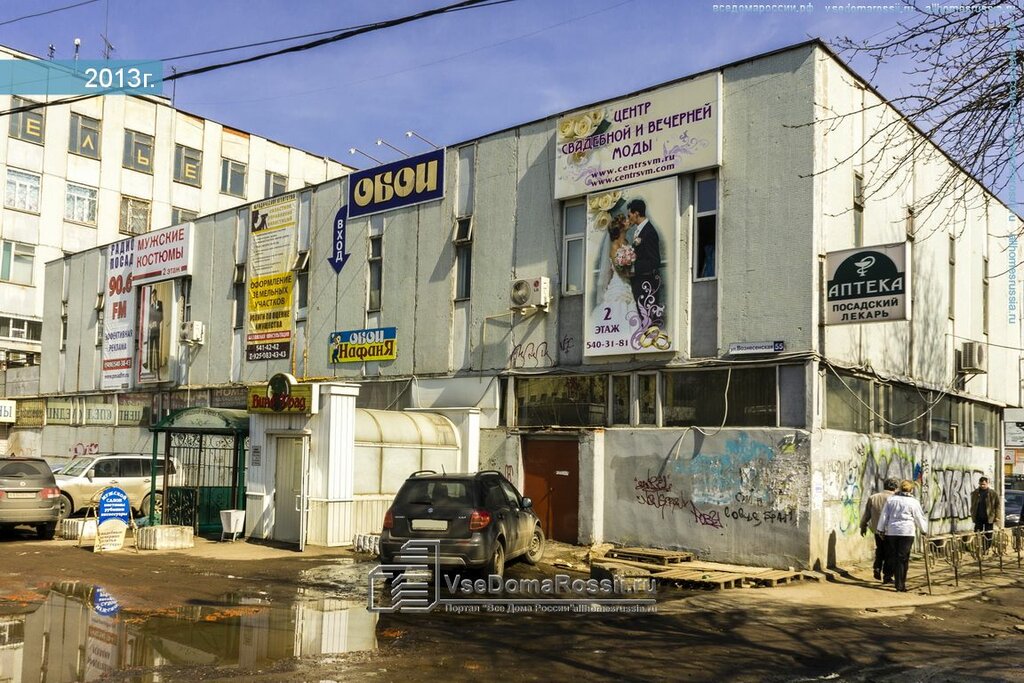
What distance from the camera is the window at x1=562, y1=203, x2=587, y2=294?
19.9 m

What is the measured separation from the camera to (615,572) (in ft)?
49.9

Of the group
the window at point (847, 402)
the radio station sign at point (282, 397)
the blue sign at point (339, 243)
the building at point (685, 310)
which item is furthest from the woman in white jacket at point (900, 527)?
the blue sign at point (339, 243)

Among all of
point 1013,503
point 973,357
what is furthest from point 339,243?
point 1013,503

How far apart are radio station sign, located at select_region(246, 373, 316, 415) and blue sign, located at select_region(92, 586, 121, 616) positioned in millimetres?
6531

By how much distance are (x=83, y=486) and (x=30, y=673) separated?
15.3 meters

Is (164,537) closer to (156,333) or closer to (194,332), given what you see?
(194,332)

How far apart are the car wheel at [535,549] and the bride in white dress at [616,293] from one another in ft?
14.8

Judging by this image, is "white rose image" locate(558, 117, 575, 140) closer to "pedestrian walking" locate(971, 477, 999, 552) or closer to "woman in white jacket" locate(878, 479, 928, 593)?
"woman in white jacket" locate(878, 479, 928, 593)

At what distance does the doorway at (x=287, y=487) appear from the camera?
63.6 ft

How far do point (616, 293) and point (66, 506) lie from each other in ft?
45.1

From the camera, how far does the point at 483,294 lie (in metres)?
21.5

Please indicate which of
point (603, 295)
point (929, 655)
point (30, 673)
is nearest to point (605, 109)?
point (603, 295)

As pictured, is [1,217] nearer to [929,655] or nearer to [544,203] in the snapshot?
[544,203]

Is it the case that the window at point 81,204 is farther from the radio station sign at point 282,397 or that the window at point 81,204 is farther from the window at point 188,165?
the radio station sign at point 282,397
